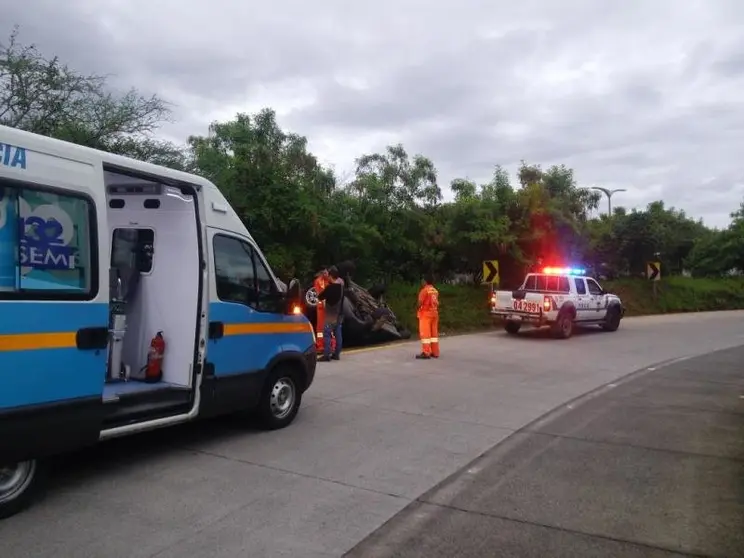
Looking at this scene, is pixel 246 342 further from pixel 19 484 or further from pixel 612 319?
pixel 612 319

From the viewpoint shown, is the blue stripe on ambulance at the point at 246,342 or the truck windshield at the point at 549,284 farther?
the truck windshield at the point at 549,284

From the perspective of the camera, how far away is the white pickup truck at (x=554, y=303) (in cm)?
1853

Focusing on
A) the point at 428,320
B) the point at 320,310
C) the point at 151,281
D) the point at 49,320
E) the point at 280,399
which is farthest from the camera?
the point at 428,320

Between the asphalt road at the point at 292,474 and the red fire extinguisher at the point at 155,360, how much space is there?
0.71 m

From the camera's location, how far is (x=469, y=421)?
8.14 metres

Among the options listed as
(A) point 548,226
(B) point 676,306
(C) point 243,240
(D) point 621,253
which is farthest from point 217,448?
(B) point 676,306

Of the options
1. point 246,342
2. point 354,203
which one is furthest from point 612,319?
point 246,342

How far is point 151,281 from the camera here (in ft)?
21.2

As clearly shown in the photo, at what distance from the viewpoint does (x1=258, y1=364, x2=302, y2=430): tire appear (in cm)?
707

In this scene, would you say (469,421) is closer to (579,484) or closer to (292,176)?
(579,484)

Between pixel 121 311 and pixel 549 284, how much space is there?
1529 centimetres

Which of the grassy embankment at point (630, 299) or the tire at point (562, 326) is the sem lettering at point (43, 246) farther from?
the tire at point (562, 326)

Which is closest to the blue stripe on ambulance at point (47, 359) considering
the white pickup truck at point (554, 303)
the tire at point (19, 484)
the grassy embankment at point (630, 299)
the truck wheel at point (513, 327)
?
the tire at point (19, 484)

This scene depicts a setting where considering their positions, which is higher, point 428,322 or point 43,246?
point 43,246
